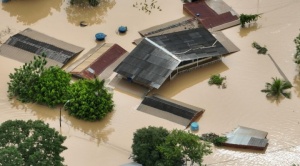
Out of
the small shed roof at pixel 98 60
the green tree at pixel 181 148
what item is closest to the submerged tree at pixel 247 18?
the small shed roof at pixel 98 60

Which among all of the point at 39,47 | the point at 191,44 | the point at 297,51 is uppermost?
the point at 297,51

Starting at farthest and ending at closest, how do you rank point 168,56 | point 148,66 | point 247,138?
→ point 168,56 < point 148,66 < point 247,138

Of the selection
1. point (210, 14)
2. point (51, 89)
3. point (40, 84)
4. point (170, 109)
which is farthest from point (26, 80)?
point (210, 14)

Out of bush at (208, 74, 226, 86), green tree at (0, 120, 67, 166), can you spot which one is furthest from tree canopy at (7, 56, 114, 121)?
green tree at (0, 120, 67, 166)

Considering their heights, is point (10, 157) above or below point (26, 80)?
below

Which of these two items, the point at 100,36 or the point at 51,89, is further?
the point at 100,36

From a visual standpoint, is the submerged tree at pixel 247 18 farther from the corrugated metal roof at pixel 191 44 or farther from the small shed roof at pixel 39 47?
the small shed roof at pixel 39 47

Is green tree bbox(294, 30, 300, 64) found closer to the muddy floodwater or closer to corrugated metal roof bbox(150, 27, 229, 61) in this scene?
the muddy floodwater

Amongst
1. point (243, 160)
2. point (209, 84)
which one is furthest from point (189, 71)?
point (243, 160)

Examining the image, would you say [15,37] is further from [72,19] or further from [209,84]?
[209,84]

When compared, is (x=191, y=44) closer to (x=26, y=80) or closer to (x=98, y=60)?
(x=98, y=60)
